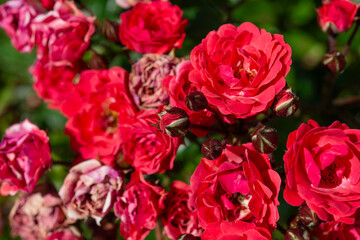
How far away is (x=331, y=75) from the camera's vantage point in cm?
146

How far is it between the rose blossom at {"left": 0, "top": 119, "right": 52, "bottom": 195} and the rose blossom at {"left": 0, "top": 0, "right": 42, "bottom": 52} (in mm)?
382

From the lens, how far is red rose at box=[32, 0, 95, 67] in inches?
53.3

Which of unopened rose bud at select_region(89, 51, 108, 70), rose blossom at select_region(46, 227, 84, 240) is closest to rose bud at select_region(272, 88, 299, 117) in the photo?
unopened rose bud at select_region(89, 51, 108, 70)

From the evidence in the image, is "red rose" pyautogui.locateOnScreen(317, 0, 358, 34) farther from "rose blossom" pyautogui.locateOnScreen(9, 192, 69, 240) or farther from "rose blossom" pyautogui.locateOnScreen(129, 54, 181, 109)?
"rose blossom" pyautogui.locateOnScreen(9, 192, 69, 240)

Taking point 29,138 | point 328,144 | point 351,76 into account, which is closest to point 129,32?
point 29,138

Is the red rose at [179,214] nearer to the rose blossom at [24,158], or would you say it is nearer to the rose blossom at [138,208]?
the rose blossom at [138,208]

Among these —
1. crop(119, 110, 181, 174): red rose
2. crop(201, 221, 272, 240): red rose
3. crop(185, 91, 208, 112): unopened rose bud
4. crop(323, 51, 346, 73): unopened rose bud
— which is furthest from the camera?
crop(323, 51, 346, 73): unopened rose bud

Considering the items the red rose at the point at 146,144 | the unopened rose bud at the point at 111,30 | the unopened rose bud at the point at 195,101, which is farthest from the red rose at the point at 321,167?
the unopened rose bud at the point at 111,30

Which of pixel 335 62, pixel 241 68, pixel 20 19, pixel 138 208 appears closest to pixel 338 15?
pixel 335 62

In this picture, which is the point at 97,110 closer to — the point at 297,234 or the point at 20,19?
the point at 20,19

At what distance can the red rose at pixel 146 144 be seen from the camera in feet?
3.89

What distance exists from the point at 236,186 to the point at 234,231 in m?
0.12

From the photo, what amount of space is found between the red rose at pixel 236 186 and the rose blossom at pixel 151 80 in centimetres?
30

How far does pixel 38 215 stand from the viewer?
134 centimetres
